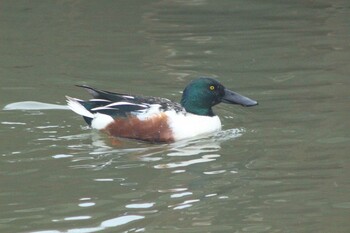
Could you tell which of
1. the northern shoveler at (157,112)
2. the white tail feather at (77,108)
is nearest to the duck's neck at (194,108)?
the northern shoveler at (157,112)

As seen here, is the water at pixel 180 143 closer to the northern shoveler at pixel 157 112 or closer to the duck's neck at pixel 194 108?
the northern shoveler at pixel 157 112

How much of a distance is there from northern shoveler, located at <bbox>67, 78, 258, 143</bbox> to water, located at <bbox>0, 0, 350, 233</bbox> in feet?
0.49

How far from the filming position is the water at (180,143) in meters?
8.35

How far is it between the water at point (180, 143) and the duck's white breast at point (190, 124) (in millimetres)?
125

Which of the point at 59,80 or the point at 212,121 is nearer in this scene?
the point at 212,121

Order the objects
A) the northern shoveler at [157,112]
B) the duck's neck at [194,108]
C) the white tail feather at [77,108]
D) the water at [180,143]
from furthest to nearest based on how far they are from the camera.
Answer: the duck's neck at [194,108]
the white tail feather at [77,108]
the northern shoveler at [157,112]
the water at [180,143]

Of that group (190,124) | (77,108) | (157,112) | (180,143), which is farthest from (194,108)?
(77,108)

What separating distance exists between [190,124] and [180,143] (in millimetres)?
327

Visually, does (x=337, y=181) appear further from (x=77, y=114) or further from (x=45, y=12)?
(x=45, y=12)

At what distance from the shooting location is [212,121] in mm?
11148

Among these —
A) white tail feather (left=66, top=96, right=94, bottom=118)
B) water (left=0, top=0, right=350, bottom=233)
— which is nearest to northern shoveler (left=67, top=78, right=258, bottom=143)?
white tail feather (left=66, top=96, right=94, bottom=118)

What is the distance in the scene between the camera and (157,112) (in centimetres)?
1086

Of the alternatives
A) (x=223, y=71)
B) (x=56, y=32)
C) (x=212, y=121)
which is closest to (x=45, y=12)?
(x=56, y=32)

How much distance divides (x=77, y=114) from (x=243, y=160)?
2.63m
